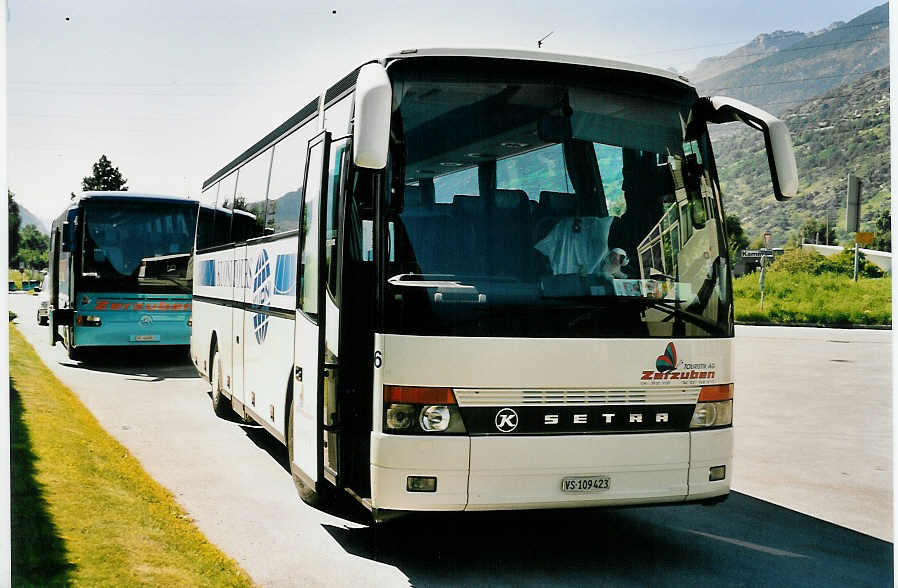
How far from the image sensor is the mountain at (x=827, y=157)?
6.94 metres

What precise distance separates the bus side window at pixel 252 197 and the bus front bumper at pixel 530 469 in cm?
379

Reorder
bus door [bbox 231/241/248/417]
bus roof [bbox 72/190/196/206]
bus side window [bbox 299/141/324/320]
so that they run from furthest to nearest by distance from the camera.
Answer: bus roof [bbox 72/190/196/206], bus door [bbox 231/241/248/417], bus side window [bbox 299/141/324/320]

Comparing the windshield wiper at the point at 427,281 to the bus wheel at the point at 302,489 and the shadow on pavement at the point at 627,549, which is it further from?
the bus wheel at the point at 302,489

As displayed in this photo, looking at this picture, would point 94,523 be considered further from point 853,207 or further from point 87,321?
point 87,321

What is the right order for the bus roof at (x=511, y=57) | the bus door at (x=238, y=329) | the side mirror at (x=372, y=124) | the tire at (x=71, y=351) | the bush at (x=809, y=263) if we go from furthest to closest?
the bush at (x=809, y=263), the tire at (x=71, y=351), the bus door at (x=238, y=329), the bus roof at (x=511, y=57), the side mirror at (x=372, y=124)

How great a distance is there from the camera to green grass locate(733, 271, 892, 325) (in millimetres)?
26891

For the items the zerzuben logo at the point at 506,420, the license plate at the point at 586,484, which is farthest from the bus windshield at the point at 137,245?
the license plate at the point at 586,484

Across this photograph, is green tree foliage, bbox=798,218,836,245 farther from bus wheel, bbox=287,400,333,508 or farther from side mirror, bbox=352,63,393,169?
side mirror, bbox=352,63,393,169

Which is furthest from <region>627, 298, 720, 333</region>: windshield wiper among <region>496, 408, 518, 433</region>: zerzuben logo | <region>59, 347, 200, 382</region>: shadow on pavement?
<region>59, 347, 200, 382</region>: shadow on pavement

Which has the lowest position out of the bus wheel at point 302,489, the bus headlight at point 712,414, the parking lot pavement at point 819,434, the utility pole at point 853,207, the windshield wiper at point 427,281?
the parking lot pavement at point 819,434

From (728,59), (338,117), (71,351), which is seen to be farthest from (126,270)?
(338,117)

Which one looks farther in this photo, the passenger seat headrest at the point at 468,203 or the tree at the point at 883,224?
the tree at the point at 883,224

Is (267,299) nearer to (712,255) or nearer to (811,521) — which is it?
(712,255)

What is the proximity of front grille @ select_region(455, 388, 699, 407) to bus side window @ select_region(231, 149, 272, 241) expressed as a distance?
3.78 m
